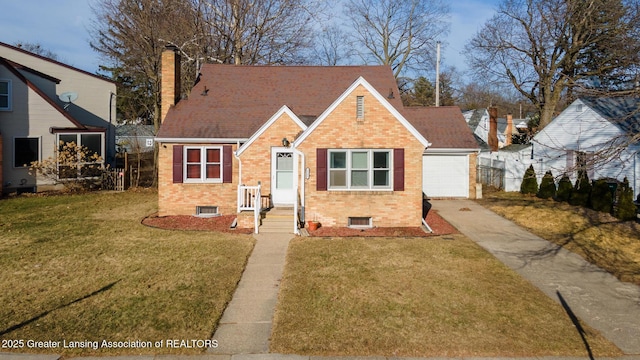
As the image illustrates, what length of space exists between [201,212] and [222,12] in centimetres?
1733

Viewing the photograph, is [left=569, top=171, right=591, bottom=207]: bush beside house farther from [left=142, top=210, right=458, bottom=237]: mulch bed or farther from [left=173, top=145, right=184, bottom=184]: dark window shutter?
[left=173, top=145, right=184, bottom=184]: dark window shutter

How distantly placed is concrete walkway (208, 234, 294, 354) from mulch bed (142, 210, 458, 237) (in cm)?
255

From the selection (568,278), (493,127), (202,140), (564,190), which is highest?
(493,127)

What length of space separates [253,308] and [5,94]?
20.8 metres

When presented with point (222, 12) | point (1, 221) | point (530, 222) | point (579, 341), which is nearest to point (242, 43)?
point (222, 12)

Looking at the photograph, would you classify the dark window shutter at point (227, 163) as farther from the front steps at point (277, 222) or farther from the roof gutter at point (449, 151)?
the roof gutter at point (449, 151)

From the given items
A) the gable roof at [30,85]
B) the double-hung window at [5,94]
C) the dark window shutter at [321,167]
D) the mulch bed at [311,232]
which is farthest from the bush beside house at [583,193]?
the double-hung window at [5,94]

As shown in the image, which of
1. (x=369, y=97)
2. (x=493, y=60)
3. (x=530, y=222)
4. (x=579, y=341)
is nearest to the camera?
(x=579, y=341)

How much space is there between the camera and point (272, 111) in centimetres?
1956

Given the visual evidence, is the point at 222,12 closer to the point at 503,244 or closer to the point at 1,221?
the point at 1,221

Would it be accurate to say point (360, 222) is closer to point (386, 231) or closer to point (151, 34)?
point (386, 231)

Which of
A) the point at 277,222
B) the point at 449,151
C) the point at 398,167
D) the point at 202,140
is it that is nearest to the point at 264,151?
the point at 202,140

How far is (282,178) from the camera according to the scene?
17312 mm

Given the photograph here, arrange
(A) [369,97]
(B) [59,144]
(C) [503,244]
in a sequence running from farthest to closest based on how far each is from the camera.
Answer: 1. (B) [59,144]
2. (A) [369,97]
3. (C) [503,244]
